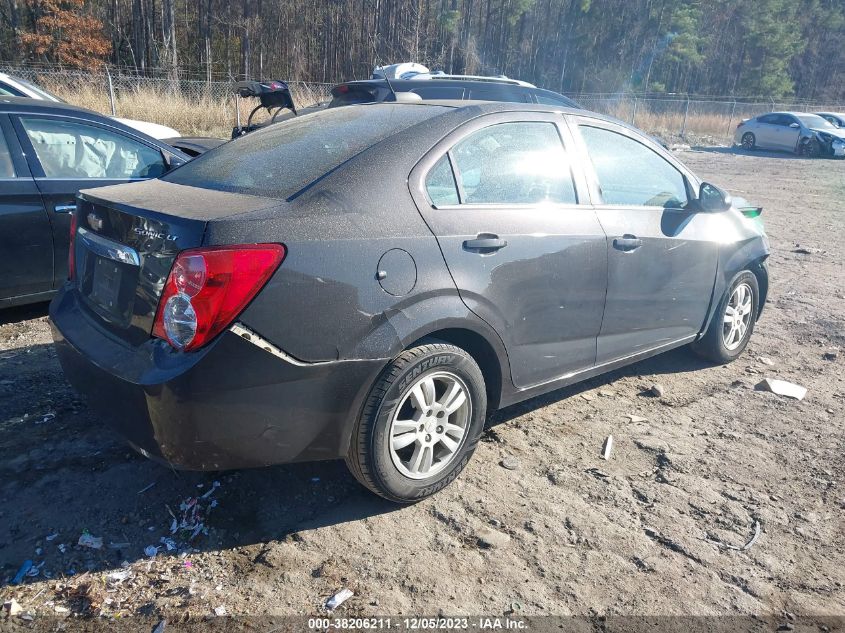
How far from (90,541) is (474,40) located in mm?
57089

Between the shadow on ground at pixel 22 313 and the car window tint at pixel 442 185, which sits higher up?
the car window tint at pixel 442 185

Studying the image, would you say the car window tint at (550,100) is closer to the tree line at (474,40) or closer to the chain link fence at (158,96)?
the chain link fence at (158,96)

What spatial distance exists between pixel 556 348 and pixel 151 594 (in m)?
2.15

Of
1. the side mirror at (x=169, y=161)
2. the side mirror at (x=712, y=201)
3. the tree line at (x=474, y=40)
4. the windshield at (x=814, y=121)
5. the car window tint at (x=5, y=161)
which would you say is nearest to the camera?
the side mirror at (x=712, y=201)

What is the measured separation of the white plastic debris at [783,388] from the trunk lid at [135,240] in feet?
11.8

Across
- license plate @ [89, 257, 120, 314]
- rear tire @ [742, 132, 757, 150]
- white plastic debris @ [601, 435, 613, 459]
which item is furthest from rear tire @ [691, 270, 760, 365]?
rear tire @ [742, 132, 757, 150]

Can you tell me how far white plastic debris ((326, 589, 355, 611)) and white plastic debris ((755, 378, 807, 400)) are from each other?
331 cm

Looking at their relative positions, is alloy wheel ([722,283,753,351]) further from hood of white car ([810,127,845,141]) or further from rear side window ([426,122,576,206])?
hood of white car ([810,127,845,141])

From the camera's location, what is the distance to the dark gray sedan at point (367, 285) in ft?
7.88

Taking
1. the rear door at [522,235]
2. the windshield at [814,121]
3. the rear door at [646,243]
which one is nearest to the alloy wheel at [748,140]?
the windshield at [814,121]

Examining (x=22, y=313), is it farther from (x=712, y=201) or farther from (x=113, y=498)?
(x=712, y=201)

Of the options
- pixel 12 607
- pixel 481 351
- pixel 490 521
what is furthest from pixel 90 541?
pixel 481 351

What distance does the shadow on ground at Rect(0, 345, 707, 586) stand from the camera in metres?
2.65

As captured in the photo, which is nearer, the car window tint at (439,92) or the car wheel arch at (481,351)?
the car wheel arch at (481,351)
